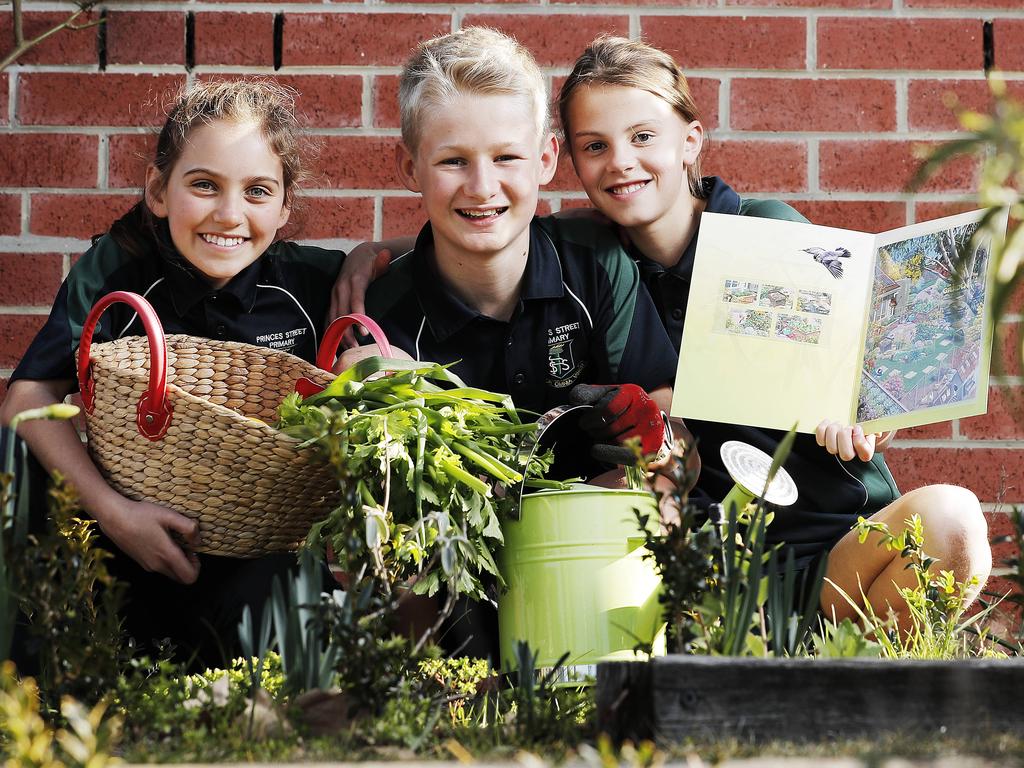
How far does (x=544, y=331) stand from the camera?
2.15 m

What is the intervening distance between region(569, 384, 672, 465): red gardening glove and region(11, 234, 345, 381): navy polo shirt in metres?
0.64

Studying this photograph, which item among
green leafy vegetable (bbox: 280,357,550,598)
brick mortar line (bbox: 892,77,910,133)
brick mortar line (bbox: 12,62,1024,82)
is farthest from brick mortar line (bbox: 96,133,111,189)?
brick mortar line (bbox: 892,77,910,133)

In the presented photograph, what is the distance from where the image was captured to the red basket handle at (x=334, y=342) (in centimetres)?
180

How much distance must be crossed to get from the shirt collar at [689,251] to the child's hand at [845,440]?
41cm

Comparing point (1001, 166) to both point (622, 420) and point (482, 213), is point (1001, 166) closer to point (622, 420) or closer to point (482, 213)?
point (622, 420)

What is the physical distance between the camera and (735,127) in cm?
255

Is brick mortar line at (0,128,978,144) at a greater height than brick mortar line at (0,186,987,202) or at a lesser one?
greater

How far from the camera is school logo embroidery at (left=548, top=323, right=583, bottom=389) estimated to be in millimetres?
2139

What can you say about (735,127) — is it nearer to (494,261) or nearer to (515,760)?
(494,261)

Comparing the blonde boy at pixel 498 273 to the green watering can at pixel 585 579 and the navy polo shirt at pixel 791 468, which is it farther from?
the green watering can at pixel 585 579

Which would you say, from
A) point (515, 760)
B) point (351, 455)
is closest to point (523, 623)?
point (351, 455)

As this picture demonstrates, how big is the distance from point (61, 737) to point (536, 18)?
189 centimetres

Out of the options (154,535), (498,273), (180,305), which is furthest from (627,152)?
(154,535)

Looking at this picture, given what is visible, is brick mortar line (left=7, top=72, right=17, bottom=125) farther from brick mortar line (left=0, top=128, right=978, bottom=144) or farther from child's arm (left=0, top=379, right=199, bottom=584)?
child's arm (left=0, top=379, right=199, bottom=584)
